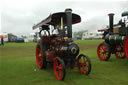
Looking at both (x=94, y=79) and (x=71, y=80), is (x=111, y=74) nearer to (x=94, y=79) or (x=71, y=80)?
(x=94, y=79)

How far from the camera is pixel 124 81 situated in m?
3.17

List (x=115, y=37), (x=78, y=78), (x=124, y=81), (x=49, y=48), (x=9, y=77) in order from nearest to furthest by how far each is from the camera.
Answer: (x=124, y=81) < (x=78, y=78) < (x=9, y=77) < (x=49, y=48) < (x=115, y=37)

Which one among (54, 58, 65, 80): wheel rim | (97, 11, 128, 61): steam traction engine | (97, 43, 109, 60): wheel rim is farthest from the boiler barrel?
(54, 58, 65, 80): wheel rim

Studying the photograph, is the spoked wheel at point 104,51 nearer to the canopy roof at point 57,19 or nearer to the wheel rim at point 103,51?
the wheel rim at point 103,51

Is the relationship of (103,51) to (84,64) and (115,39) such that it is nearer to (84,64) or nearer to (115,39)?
(115,39)

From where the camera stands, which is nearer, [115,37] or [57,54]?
[57,54]

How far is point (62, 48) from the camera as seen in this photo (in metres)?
3.51

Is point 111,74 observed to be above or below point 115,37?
below

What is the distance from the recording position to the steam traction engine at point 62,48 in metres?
3.44

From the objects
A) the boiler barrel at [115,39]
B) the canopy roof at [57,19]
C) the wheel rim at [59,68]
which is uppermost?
the canopy roof at [57,19]

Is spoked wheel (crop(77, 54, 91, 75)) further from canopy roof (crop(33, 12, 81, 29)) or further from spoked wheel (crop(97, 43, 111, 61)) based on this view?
spoked wheel (crop(97, 43, 111, 61))

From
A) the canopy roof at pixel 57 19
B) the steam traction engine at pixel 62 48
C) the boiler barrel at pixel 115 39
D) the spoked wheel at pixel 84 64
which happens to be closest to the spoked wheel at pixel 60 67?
the steam traction engine at pixel 62 48

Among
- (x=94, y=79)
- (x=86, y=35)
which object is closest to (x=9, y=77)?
(x=94, y=79)

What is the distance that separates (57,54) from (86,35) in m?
36.6
